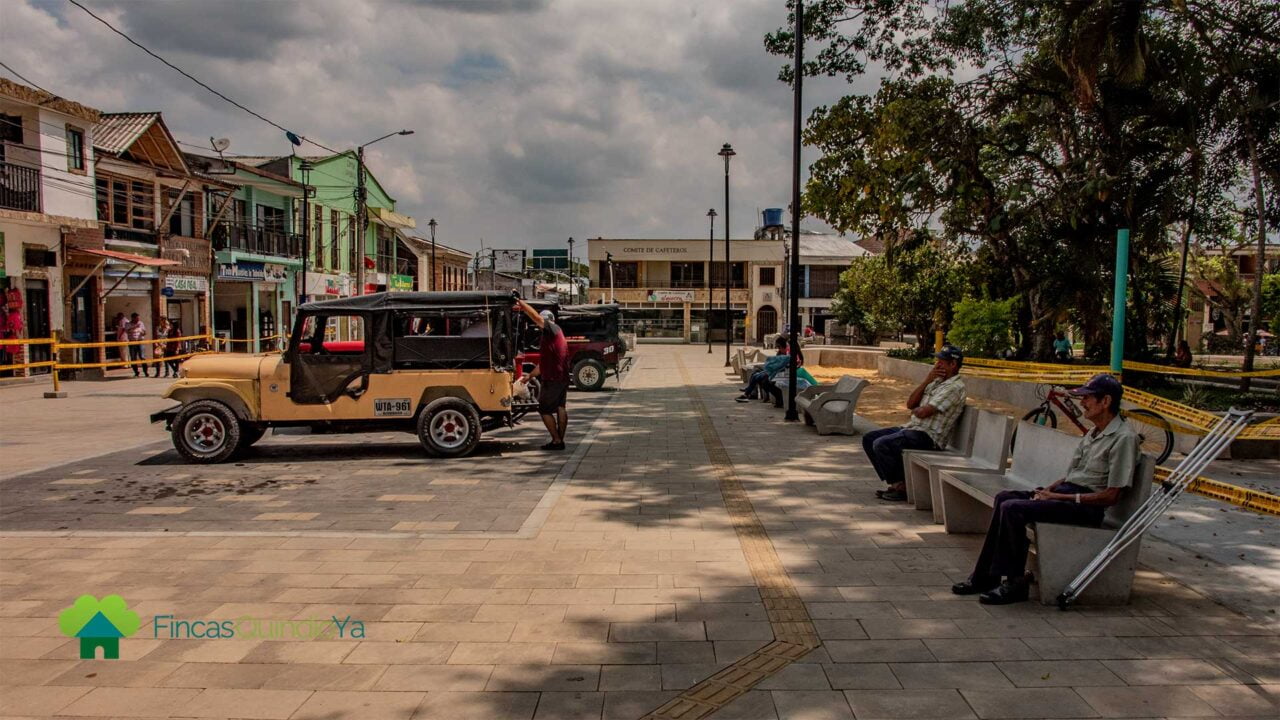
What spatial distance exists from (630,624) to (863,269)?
29425mm

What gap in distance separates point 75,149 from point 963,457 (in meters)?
24.9

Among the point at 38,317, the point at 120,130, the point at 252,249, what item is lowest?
the point at 38,317

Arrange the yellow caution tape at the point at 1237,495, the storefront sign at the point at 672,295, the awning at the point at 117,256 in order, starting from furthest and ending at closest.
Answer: the storefront sign at the point at 672,295, the awning at the point at 117,256, the yellow caution tape at the point at 1237,495

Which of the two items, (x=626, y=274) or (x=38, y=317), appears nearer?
(x=38, y=317)

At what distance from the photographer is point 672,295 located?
64750 mm

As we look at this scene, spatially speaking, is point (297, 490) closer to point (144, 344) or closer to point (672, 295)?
point (144, 344)

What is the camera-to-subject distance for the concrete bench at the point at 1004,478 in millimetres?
5961

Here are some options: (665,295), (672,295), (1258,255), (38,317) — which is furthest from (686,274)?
(1258,255)

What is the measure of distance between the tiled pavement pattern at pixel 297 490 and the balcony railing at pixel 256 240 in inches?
975

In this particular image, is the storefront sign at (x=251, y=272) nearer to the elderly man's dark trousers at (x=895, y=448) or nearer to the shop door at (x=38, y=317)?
the shop door at (x=38, y=317)

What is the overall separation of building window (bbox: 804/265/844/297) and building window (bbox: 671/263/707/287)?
7.88 meters

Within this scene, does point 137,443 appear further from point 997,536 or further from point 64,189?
point 64,189

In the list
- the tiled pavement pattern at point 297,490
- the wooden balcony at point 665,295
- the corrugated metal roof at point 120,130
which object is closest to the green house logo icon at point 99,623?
the tiled pavement pattern at point 297,490

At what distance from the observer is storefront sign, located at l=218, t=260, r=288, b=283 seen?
111 feet
